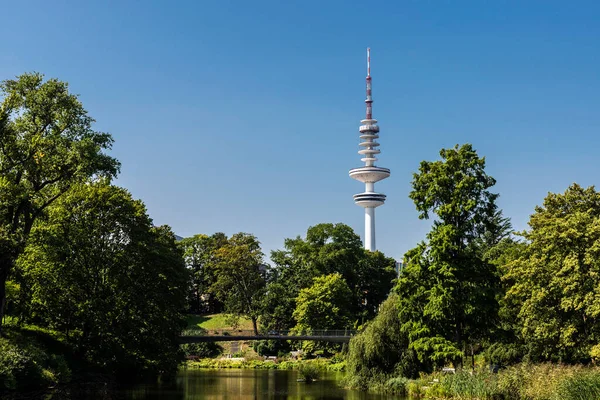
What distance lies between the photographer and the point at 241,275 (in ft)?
268

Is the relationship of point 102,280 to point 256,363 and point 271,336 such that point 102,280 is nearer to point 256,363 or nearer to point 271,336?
point 271,336

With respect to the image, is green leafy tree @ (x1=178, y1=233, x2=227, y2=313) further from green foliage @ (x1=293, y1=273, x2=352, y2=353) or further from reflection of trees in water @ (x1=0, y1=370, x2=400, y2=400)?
reflection of trees in water @ (x1=0, y1=370, x2=400, y2=400)

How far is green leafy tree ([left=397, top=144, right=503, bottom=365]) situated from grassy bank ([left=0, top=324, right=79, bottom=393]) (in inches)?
679

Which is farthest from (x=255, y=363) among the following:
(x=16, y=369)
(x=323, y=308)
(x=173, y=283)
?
(x=16, y=369)

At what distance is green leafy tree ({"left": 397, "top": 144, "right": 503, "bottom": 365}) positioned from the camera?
35.6 metres

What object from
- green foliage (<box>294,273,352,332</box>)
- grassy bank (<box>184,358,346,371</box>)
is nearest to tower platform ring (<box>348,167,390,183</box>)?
green foliage (<box>294,273,352,332</box>)

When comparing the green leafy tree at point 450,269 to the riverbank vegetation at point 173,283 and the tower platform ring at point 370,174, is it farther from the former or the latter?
the tower platform ring at point 370,174

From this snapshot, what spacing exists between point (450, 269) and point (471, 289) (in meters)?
1.65

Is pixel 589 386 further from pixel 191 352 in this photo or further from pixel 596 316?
pixel 191 352

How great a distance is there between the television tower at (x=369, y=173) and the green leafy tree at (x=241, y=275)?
65.2 metres

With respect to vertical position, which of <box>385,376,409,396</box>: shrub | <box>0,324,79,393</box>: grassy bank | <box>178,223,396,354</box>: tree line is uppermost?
<box>178,223,396,354</box>: tree line

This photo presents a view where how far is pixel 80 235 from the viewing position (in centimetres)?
3853

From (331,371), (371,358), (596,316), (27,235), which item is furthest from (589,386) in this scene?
(331,371)

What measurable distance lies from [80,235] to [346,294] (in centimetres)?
3800
